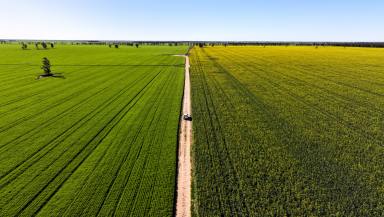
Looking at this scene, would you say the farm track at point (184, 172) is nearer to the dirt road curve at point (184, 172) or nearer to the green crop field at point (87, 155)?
the dirt road curve at point (184, 172)

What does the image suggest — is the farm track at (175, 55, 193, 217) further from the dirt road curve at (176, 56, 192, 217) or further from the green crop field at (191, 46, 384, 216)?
the green crop field at (191, 46, 384, 216)

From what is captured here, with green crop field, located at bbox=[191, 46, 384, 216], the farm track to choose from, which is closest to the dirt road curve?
the farm track

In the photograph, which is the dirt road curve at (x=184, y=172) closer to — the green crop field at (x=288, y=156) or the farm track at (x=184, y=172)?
the farm track at (x=184, y=172)

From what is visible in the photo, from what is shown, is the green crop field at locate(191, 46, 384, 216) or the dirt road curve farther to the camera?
the green crop field at locate(191, 46, 384, 216)

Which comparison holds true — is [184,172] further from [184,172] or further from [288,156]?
[288,156]

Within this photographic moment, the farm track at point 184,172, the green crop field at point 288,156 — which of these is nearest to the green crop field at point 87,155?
the farm track at point 184,172

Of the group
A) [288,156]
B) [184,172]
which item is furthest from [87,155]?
[288,156]

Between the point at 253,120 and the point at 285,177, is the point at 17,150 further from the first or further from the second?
the point at 253,120

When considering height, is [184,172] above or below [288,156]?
below

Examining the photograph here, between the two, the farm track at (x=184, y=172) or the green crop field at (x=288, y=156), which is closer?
the farm track at (x=184, y=172)

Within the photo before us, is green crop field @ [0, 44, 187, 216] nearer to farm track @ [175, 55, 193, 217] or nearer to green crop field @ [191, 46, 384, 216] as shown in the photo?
farm track @ [175, 55, 193, 217]

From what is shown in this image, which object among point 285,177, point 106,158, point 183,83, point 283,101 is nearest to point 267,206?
point 285,177
